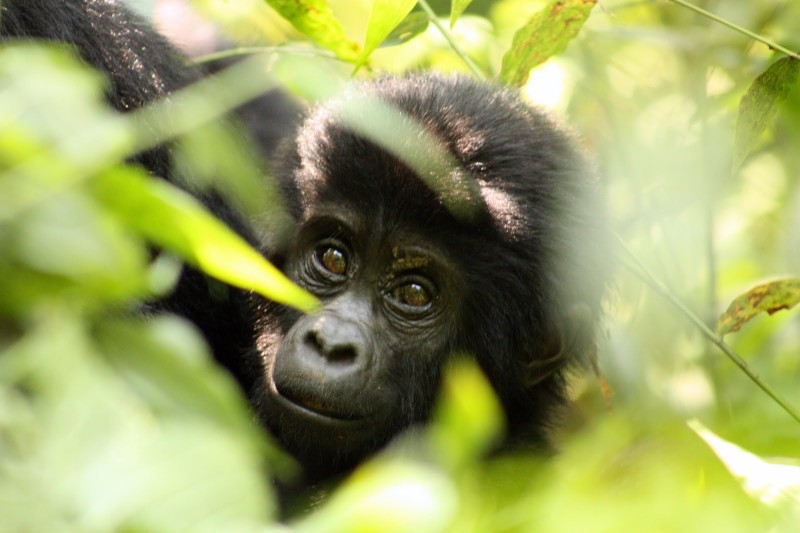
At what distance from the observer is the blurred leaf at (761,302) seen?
2189mm

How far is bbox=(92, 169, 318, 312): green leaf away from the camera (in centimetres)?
81

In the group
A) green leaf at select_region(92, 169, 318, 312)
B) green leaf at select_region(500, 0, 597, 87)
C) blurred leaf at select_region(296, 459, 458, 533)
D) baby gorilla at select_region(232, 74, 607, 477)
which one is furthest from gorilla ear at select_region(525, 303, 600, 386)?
blurred leaf at select_region(296, 459, 458, 533)

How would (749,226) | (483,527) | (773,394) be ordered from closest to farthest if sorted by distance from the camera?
1. (483,527)
2. (773,394)
3. (749,226)

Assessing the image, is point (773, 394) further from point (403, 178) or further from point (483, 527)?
point (483, 527)

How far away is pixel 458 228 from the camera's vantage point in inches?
99.4

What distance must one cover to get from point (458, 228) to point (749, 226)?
7.74ft

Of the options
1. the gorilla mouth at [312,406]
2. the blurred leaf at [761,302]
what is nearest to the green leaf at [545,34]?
the blurred leaf at [761,302]

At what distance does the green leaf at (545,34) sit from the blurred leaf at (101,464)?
180 cm

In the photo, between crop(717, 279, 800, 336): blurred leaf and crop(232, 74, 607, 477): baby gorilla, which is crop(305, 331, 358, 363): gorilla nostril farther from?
crop(717, 279, 800, 336): blurred leaf

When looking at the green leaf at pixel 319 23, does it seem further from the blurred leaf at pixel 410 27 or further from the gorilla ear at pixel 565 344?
the gorilla ear at pixel 565 344

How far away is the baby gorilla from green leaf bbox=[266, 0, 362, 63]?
0.60 ft

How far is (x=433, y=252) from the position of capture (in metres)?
2.54

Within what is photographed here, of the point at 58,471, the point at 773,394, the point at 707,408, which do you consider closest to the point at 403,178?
the point at 773,394

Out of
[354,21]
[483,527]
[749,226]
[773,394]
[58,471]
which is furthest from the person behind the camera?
[354,21]
